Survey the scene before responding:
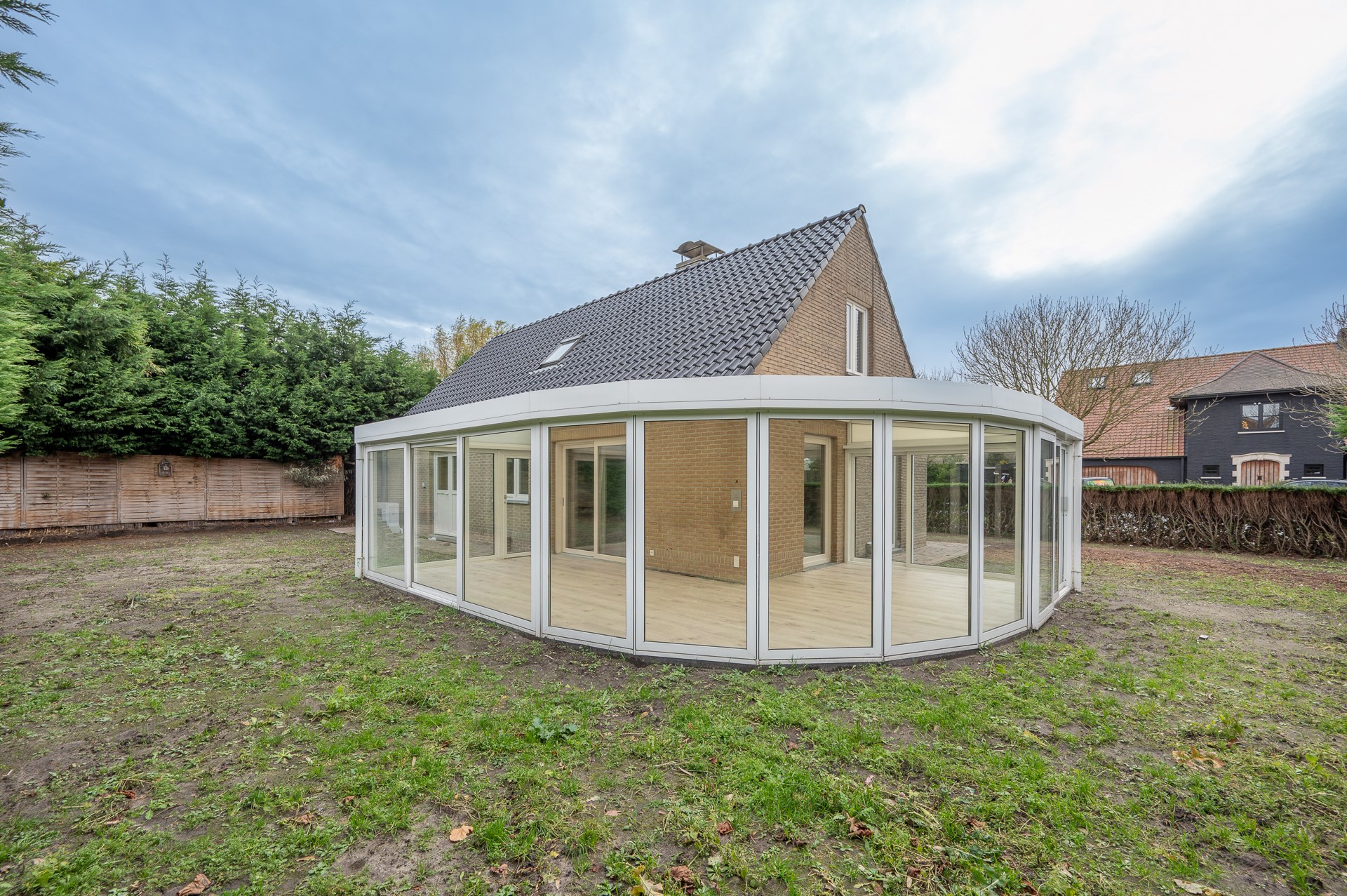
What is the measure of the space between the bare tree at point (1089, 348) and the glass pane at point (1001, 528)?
12470mm

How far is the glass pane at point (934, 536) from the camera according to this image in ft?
16.7

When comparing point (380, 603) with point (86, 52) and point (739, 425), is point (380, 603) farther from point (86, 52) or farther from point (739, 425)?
point (86, 52)

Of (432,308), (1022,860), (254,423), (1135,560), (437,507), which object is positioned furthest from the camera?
(432,308)

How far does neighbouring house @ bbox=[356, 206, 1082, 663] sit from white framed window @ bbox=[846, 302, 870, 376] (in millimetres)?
2561

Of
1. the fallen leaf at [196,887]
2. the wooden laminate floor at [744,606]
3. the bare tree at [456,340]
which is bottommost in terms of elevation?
the fallen leaf at [196,887]

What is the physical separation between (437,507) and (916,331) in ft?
85.8

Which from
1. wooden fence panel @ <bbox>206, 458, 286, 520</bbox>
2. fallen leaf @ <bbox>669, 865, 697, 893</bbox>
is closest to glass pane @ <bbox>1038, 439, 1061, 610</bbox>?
fallen leaf @ <bbox>669, 865, 697, 893</bbox>

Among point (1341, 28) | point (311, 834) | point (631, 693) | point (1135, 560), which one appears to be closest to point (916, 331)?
point (1135, 560)

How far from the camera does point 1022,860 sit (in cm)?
239

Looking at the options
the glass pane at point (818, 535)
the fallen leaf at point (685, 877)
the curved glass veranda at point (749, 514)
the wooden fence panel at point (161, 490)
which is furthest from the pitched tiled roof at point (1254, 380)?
the wooden fence panel at point (161, 490)

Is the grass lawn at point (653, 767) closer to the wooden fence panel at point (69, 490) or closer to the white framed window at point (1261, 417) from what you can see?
the wooden fence panel at point (69, 490)

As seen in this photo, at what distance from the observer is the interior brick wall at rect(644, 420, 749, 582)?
203 inches

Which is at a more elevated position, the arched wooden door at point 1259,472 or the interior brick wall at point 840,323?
the interior brick wall at point 840,323

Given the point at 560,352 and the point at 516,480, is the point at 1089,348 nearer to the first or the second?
the point at 560,352
